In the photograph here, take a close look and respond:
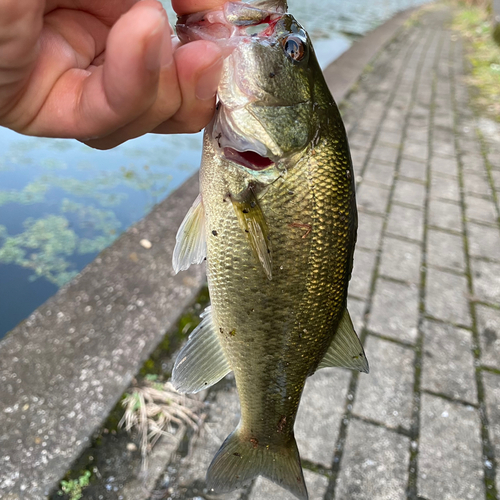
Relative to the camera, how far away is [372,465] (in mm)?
2057

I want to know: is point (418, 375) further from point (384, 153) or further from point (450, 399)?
point (384, 153)

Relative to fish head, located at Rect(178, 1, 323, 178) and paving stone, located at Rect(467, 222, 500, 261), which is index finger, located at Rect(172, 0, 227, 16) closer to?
fish head, located at Rect(178, 1, 323, 178)

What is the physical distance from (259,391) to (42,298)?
81.4 inches

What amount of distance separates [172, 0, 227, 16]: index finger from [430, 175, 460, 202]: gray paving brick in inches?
143

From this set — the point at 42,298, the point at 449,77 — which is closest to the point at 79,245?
the point at 42,298

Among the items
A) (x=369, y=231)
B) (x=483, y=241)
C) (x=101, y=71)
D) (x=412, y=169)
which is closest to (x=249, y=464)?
(x=101, y=71)

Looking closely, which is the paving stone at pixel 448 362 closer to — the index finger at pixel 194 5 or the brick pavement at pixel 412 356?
the brick pavement at pixel 412 356

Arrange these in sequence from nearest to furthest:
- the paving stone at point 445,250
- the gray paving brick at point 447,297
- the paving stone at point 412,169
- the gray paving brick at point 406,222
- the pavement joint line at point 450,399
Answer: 1. the pavement joint line at point 450,399
2. the gray paving brick at point 447,297
3. the paving stone at point 445,250
4. the gray paving brick at point 406,222
5. the paving stone at point 412,169

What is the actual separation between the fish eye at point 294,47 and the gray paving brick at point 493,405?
2156mm

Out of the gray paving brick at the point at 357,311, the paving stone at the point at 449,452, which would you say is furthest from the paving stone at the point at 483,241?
the paving stone at the point at 449,452

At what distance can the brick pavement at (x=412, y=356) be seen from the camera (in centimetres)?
203

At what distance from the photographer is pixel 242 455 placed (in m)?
1.48

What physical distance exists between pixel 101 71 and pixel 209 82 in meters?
0.28

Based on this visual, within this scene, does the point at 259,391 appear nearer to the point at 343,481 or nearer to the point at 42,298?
the point at 343,481
